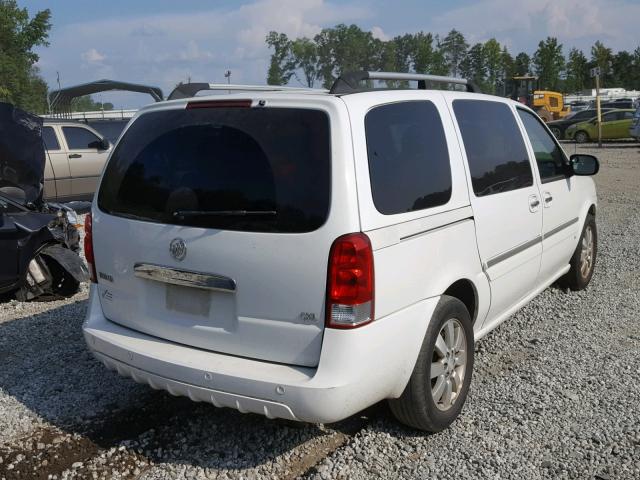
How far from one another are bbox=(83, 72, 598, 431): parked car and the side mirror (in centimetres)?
188

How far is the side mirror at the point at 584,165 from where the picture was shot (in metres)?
5.37

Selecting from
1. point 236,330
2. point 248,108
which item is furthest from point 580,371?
point 248,108

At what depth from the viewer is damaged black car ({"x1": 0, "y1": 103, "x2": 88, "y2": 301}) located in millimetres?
5922

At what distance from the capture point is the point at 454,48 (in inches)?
4006

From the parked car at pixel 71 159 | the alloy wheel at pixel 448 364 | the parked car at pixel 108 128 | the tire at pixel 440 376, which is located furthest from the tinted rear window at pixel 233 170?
the parked car at pixel 108 128

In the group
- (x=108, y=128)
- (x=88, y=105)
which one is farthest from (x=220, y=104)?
(x=88, y=105)

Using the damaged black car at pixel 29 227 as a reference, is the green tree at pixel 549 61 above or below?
above

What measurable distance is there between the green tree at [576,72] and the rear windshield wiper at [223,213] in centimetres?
8407

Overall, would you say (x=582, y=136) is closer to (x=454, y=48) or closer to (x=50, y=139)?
(x=50, y=139)

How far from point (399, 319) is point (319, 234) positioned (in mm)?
591

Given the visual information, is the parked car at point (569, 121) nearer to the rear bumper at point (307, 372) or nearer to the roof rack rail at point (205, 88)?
the roof rack rail at point (205, 88)

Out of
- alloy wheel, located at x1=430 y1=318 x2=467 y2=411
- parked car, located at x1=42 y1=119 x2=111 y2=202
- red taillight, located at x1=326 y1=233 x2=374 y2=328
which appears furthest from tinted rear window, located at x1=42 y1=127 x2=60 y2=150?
red taillight, located at x1=326 y1=233 x2=374 y2=328

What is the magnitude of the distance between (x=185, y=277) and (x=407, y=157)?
4.19ft

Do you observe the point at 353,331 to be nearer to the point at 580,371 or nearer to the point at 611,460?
the point at 611,460
